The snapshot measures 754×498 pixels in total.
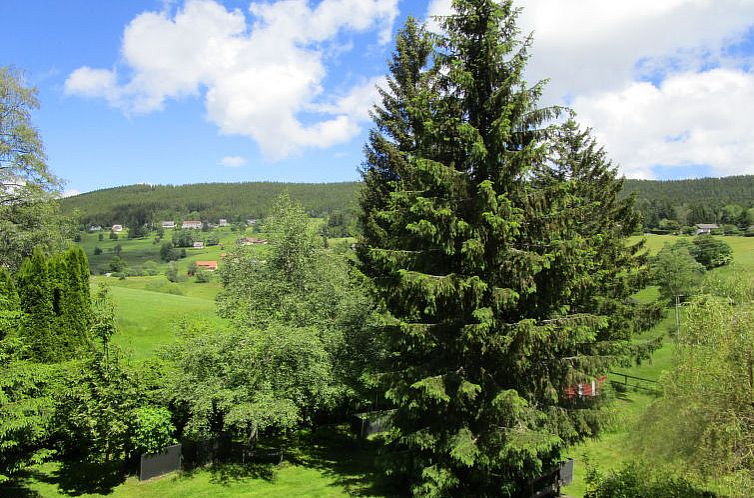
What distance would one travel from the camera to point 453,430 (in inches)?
516

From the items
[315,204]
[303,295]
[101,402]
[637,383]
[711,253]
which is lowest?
[637,383]

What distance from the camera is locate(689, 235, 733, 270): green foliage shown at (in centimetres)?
7722

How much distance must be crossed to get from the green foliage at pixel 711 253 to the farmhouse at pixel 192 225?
138908 millimetres

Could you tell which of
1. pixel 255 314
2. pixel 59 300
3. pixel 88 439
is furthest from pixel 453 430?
pixel 59 300

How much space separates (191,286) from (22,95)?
65.0m

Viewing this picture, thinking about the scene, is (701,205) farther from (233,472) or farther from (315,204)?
(233,472)

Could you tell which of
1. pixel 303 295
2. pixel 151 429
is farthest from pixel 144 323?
pixel 151 429

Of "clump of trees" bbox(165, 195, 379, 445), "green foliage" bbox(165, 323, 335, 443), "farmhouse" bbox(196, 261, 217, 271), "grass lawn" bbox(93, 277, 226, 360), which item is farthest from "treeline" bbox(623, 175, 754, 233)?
"green foliage" bbox(165, 323, 335, 443)

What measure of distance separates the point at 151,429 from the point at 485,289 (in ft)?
37.4

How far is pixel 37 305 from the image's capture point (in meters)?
17.8

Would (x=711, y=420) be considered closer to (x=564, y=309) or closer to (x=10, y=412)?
(x=564, y=309)

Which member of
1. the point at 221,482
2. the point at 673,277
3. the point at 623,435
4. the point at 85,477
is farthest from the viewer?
the point at 673,277

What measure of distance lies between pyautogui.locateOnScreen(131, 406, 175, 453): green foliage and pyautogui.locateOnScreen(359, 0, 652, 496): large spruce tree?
7429 mm

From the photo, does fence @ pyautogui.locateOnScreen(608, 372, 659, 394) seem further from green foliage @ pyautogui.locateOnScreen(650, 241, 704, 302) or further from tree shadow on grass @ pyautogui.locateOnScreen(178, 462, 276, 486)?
tree shadow on grass @ pyautogui.locateOnScreen(178, 462, 276, 486)
